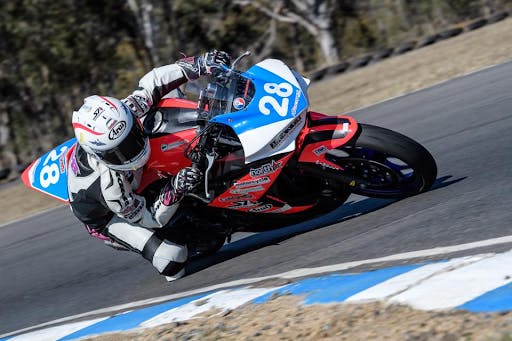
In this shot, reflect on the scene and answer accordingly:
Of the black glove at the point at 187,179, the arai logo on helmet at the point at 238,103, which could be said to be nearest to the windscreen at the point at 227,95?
the arai logo on helmet at the point at 238,103

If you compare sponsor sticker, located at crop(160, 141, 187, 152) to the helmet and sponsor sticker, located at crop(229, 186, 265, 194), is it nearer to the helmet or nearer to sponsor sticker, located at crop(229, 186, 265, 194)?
the helmet

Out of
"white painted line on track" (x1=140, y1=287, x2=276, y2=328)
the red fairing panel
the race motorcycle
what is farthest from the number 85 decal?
"white painted line on track" (x1=140, y1=287, x2=276, y2=328)

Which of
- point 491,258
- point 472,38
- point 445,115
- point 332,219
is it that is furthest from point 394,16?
point 491,258

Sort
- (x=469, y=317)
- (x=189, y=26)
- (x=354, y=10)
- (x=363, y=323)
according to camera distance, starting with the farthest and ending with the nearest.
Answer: (x=354, y=10) → (x=189, y=26) → (x=363, y=323) → (x=469, y=317)

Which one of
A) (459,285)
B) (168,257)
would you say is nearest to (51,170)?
(168,257)

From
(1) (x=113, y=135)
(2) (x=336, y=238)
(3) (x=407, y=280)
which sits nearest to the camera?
(3) (x=407, y=280)

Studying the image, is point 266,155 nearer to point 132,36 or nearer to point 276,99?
point 276,99

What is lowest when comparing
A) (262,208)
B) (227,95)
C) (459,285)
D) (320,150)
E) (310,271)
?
(310,271)

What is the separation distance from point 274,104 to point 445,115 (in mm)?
4257

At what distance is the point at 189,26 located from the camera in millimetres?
31609

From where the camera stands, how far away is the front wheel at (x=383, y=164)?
220 inches

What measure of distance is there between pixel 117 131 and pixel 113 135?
39 mm

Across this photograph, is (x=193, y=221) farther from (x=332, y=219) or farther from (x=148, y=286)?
(x=332, y=219)

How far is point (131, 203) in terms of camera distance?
19.6 ft
